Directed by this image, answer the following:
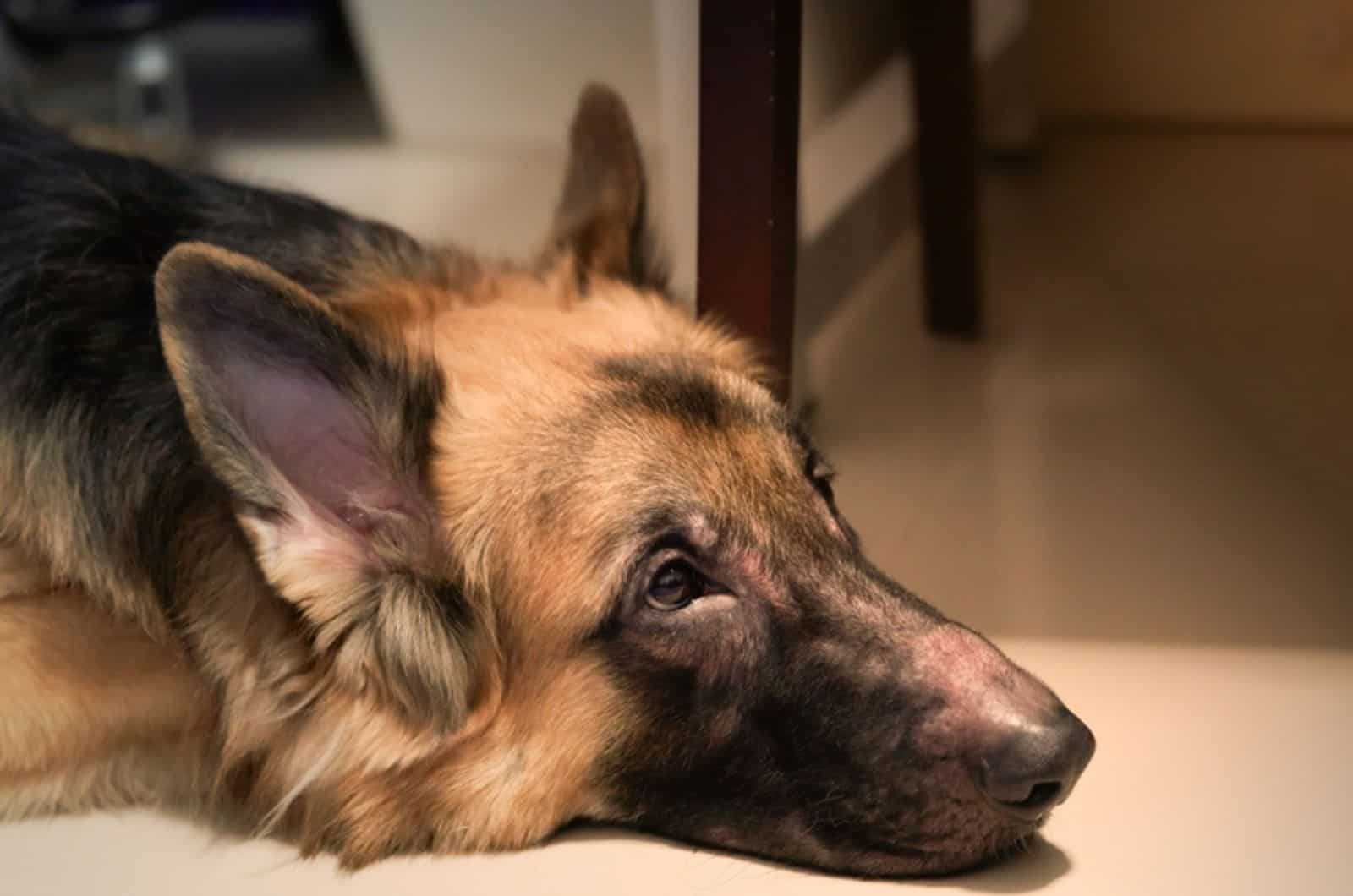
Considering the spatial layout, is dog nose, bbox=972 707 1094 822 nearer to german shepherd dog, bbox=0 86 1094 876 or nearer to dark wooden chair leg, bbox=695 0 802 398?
german shepherd dog, bbox=0 86 1094 876

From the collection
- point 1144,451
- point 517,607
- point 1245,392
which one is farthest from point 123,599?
point 1245,392

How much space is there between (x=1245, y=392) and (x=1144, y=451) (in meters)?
0.32

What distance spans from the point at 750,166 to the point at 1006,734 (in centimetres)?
85

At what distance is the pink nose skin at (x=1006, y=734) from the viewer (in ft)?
4.10

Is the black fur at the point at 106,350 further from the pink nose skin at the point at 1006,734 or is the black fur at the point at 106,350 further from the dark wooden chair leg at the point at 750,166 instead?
the pink nose skin at the point at 1006,734

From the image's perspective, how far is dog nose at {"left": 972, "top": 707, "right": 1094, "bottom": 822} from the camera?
4.09 feet

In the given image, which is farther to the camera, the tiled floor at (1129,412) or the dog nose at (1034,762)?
the tiled floor at (1129,412)

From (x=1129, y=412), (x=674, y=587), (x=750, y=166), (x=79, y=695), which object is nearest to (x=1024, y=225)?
(x=1129, y=412)

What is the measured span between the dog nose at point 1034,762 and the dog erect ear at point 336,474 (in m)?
0.54

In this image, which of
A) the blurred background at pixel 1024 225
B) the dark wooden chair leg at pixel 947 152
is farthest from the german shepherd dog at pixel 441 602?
the dark wooden chair leg at pixel 947 152

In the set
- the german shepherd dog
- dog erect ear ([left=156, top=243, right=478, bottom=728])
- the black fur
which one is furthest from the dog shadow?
the black fur

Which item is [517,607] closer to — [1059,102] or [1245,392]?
[1245,392]

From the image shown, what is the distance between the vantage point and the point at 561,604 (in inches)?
55.2

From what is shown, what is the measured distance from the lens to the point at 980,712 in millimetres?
1278
